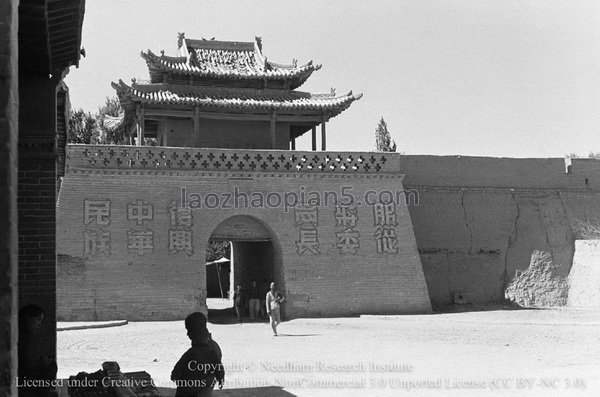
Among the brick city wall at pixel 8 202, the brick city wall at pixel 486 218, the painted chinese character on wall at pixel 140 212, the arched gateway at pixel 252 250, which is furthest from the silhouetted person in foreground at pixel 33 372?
the brick city wall at pixel 486 218

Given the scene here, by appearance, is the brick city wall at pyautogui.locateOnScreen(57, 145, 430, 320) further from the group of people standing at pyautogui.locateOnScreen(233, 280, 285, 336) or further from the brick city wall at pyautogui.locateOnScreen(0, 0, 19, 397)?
the brick city wall at pyautogui.locateOnScreen(0, 0, 19, 397)

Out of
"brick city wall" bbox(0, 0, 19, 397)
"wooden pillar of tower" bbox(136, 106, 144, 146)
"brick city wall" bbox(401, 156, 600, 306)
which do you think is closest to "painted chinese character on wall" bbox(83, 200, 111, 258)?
"wooden pillar of tower" bbox(136, 106, 144, 146)

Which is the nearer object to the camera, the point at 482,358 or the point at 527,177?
the point at 482,358

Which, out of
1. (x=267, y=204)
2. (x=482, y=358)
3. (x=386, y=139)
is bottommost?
(x=482, y=358)

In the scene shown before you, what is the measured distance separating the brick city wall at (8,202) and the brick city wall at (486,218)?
1969 centimetres

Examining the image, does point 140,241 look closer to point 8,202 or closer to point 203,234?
point 203,234

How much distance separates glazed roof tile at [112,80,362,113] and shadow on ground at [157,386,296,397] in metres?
13.6

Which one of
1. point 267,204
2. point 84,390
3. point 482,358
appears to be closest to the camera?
point 84,390

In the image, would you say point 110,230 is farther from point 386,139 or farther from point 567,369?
point 386,139

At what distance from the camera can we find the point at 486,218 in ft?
75.6

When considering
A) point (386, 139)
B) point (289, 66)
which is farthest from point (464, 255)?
point (386, 139)

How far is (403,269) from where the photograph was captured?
67.4ft

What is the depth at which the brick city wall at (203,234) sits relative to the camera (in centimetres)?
1816

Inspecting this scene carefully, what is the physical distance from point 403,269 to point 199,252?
598cm
